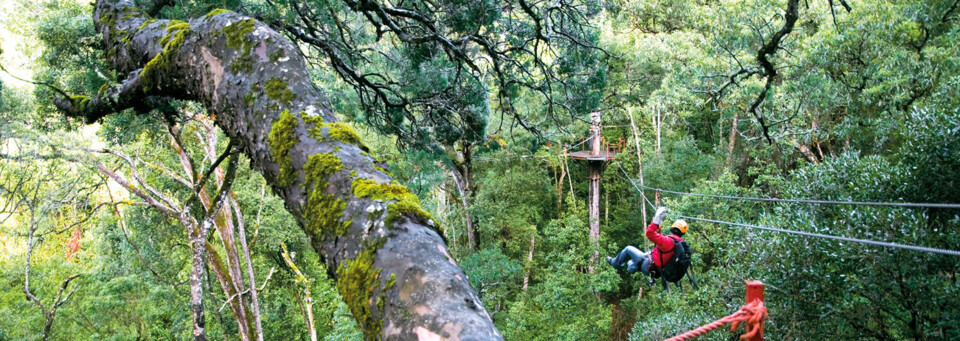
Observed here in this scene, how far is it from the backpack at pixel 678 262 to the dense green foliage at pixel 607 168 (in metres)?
1.52

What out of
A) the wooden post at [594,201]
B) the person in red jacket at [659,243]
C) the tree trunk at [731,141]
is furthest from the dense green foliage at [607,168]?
the person in red jacket at [659,243]

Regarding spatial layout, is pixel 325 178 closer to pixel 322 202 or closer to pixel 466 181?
pixel 322 202

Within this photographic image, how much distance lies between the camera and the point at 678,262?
5.85m

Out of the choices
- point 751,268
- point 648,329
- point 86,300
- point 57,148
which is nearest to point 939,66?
point 751,268

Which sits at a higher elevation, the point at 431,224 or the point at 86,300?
the point at 431,224

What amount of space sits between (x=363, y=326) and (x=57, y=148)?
9.58 m

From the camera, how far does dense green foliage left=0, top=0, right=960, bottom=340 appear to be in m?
4.92

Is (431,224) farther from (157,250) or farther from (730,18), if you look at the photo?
(157,250)

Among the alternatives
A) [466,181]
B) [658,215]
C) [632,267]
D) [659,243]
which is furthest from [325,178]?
[466,181]

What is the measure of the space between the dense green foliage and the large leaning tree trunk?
161cm

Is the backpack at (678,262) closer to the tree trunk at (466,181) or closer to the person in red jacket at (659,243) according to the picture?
the person in red jacket at (659,243)

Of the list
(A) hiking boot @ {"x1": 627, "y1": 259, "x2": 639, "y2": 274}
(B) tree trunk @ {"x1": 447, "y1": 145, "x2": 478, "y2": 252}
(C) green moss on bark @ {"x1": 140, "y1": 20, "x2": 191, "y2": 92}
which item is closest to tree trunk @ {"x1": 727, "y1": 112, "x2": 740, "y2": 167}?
(B) tree trunk @ {"x1": 447, "y1": 145, "x2": 478, "y2": 252}

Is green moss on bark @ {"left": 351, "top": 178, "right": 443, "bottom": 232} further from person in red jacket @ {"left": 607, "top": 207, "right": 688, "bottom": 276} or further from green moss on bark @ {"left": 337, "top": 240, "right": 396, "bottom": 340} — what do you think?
person in red jacket @ {"left": 607, "top": 207, "right": 688, "bottom": 276}

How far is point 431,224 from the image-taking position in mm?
1310
